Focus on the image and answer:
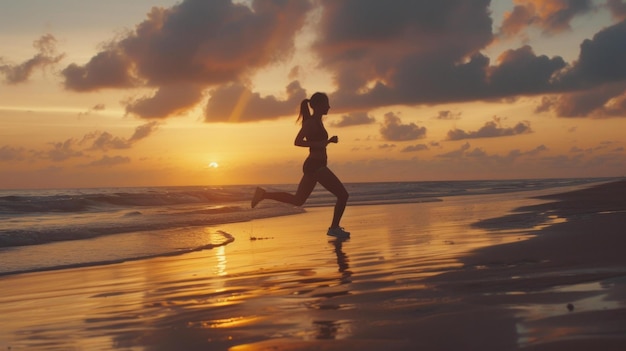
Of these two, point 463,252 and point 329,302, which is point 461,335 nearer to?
point 329,302

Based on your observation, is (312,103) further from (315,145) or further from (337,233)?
(337,233)

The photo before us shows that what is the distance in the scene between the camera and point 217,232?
551 inches

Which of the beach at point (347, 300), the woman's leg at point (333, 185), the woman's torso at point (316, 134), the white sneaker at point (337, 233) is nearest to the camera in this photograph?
the beach at point (347, 300)

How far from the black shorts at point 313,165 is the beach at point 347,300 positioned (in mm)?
1768

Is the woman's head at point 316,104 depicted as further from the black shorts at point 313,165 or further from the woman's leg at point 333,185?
the woman's leg at point 333,185

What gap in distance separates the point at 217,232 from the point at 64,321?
9167mm

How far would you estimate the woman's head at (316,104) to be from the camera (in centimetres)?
1042

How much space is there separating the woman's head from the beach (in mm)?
2431

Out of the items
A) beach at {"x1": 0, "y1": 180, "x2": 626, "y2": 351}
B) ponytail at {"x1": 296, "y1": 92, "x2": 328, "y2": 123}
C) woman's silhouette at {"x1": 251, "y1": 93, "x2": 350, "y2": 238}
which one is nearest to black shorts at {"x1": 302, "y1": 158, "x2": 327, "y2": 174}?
woman's silhouette at {"x1": 251, "y1": 93, "x2": 350, "y2": 238}

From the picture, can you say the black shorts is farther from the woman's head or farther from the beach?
the beach

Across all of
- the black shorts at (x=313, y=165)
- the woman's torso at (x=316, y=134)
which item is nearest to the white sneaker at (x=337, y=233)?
the black shorts at (x=313, y=165)

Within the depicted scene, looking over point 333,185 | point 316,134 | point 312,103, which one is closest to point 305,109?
point 312,103

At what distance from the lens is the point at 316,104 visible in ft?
34.3

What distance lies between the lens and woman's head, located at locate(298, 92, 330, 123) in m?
10.4
